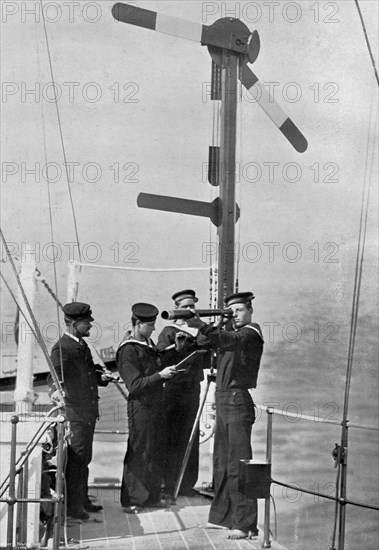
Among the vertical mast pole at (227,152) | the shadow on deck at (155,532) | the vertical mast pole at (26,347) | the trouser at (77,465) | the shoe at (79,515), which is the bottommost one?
the shadow on deck at (155,532)

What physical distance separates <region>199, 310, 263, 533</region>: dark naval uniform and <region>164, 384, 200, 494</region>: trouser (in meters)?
0.71

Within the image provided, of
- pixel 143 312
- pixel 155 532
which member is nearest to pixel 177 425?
pixel 155 532

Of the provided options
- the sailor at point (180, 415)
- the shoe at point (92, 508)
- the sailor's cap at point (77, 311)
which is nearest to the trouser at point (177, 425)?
the sailor at point (180, 415)

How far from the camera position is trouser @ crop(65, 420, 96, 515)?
5934 millimetres

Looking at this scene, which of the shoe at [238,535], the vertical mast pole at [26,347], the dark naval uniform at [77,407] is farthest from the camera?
the vertical mast pole at [26,347]

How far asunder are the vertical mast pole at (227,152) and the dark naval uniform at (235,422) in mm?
1096

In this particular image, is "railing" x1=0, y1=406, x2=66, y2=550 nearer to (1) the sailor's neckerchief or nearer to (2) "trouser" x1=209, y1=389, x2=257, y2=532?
(1) the sailor's neckerchief

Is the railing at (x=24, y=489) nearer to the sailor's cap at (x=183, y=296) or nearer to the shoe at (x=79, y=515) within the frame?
the shoe at (x=79, y=515)

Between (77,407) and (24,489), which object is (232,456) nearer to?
(77,407)

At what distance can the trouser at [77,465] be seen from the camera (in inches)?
234

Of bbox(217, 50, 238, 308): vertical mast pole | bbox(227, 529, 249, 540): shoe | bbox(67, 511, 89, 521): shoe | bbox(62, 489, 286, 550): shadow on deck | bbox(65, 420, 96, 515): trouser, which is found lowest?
bbox(62, 489, 286, 550): shadow on deck

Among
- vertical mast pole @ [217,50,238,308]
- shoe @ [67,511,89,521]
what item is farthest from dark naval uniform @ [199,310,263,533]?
vertical mast pole @ [217,50,238,308]

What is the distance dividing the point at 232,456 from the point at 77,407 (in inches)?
45.5

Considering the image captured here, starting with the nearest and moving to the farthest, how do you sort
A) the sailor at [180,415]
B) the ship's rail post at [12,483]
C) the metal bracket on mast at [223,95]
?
the ship's rail post at [12,483] → the sailor at [180,415] → the metal bracket on mast at [223,95]
